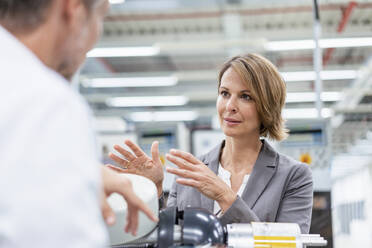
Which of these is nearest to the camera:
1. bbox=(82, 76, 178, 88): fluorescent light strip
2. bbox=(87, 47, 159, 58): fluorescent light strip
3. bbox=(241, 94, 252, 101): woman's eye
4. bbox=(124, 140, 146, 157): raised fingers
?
bbox=(124, 140, 146, 157): raised fingers

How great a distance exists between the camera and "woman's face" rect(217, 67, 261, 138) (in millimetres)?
1492

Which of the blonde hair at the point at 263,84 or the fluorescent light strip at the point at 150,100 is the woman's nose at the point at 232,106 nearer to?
the blonde hair at the point at 263,84

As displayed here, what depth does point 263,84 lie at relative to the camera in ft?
4.88

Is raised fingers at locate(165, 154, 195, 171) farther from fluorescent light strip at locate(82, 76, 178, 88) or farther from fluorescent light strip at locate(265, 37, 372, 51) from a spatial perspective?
fluorescent light strip at locate(82, 76, 178, 88)

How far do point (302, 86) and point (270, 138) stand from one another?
318 inches

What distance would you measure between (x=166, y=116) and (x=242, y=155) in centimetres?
932

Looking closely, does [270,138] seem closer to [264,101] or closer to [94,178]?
[264,101]

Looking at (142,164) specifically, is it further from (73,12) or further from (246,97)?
(73,12)

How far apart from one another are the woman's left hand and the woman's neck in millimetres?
336

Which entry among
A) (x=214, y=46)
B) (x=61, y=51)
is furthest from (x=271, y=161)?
(x=214, y=46)

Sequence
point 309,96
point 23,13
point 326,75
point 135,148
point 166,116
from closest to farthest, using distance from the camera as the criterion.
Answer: point 23,13, point 135,148, point 326,75, point 309,96, point 166,116

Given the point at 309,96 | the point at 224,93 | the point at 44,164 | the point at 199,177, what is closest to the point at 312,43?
the point at 309,96

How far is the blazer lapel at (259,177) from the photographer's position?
1.41m

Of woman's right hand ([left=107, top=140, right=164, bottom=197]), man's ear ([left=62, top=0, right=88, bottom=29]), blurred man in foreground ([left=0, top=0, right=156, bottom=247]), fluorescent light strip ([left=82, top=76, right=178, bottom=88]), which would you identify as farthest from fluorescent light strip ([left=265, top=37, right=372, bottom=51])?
blurred man in foreground ([left=0, top=0, right=156, bottom=247])
